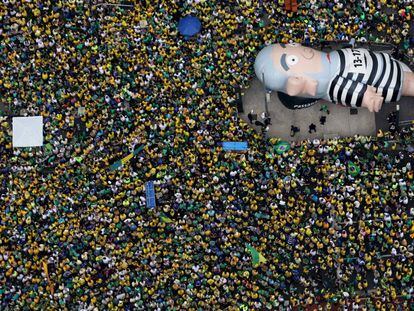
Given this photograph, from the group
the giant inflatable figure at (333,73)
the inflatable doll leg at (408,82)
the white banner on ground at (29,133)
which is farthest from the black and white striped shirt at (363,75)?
the white banner on ground at (29,133)

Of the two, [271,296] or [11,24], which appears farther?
[11,24]

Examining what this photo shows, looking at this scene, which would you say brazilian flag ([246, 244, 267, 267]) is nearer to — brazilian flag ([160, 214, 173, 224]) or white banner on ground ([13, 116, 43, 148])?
brazilian flag ([160, 214, 173, 224])

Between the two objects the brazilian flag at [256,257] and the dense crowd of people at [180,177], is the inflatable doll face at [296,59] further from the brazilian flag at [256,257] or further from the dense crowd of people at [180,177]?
the brazilian flag at [256,257]

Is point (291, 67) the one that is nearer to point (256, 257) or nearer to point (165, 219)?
point (256, 257)

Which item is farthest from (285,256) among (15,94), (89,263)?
(15,94)

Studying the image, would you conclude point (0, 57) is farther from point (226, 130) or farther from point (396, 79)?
point (396, 79)

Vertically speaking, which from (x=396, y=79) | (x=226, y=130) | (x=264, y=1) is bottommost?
(x=226, y=130)

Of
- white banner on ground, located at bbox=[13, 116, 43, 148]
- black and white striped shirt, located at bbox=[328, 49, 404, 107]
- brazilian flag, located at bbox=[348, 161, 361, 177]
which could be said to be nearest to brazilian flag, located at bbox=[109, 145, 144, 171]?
white banner on ground, located at bbox=[13, 116, 43, 148]

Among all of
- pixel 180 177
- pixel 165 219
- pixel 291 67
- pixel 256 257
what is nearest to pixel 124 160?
pixel 180 177
